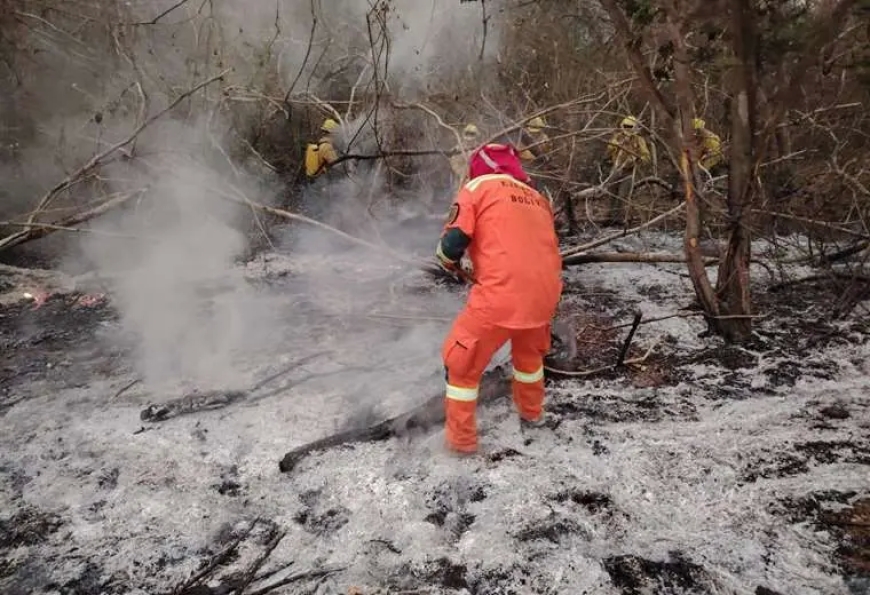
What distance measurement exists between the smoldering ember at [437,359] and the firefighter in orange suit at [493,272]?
1cm

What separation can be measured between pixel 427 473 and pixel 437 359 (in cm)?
133

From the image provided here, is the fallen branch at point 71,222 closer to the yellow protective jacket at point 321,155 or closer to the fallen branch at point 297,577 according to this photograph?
the yellow protective jacket at point 321,155

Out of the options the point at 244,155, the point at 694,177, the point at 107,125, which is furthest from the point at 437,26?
the point at 694,177

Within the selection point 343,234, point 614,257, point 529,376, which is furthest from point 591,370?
point 343,234

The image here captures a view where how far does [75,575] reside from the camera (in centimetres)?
251

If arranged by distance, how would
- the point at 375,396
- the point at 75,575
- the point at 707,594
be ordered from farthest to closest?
the point at 375,396
the point at 75,575
the point at 707,594

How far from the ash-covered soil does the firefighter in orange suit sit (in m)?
0.36

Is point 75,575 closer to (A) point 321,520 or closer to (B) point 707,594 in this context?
(A) point 321,520

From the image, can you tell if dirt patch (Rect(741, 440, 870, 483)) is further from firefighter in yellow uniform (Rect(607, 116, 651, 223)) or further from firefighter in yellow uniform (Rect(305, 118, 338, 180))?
firefighter in yellow uniform (Rect(305, 118, 338, 180))

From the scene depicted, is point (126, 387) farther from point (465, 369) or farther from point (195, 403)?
point (465, 369)

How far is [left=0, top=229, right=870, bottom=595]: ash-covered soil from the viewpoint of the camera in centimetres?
246

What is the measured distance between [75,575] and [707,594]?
2453 mm

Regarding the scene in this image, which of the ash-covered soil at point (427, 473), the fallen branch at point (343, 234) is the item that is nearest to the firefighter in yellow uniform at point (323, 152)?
the fallen branch at point (343, 234)

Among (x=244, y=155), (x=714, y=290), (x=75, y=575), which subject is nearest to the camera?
(x=75, y=575)
